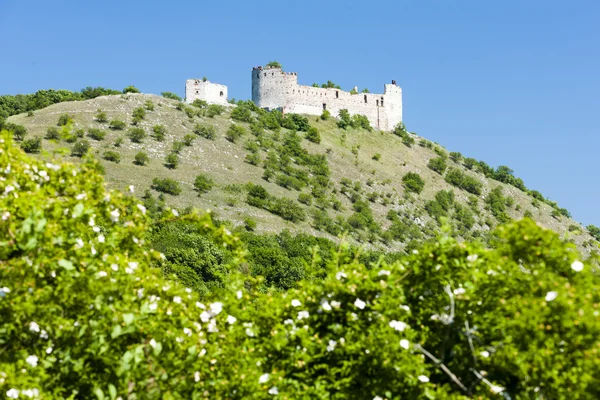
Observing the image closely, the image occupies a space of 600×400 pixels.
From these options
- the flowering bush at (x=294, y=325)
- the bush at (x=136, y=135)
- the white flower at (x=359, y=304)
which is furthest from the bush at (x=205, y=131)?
the white flower at (x=359, y=304)

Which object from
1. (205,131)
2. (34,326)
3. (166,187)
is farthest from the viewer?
(205,131)

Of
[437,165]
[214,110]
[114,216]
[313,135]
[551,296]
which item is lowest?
[551,296]

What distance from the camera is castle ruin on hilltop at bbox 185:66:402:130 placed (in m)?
121

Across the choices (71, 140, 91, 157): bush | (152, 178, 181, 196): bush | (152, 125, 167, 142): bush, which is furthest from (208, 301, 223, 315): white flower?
(152, 125, 167, 142): bush

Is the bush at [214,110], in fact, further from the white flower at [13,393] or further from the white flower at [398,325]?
the white flower at [398,325]

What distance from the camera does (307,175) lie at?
10594cm

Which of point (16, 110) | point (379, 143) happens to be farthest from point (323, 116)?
point (16, 110)

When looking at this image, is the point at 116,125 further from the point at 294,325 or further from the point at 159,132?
the point at 294,325

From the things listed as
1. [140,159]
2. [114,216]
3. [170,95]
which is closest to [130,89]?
[170,95]

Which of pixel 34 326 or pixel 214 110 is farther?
pixel 214 110

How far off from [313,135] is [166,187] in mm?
39598

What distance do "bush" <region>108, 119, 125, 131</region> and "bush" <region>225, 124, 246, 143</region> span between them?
45.5ft

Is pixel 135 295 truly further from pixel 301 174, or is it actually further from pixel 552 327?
pixel 301 174

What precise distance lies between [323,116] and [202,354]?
117 m
